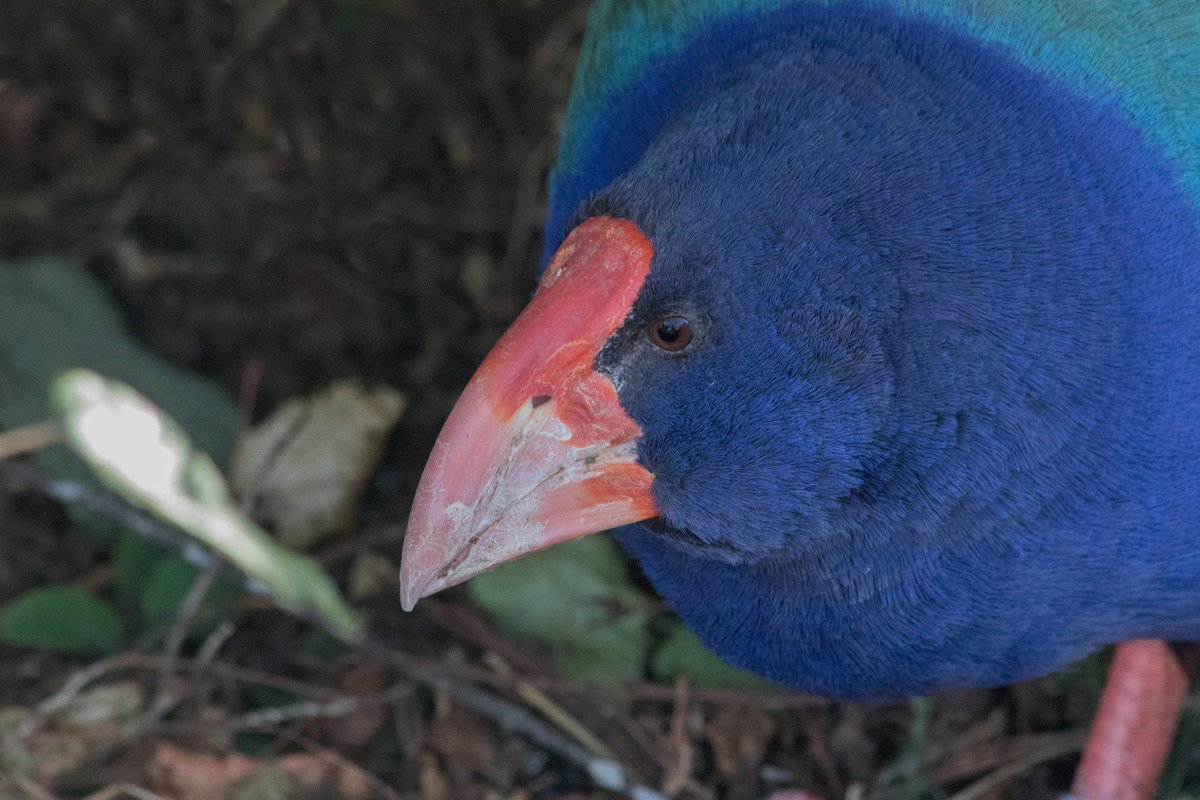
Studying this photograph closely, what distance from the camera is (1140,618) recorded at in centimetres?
176

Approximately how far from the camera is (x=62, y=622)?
2.32 metres

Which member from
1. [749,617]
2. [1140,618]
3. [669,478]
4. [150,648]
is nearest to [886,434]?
[669,478]

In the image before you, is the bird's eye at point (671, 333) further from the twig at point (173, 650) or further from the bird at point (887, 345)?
the twig at point (173, 650)

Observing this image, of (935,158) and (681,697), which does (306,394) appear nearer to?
(681,697)

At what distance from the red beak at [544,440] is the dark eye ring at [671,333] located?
0.13 feet

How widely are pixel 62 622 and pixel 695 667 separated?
3.84ft

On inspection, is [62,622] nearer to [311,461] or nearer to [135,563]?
[135,563]

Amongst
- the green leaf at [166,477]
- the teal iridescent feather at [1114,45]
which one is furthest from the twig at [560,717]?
the teal iridescent feather at [1114,45]

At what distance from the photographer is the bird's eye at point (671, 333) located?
1430mm

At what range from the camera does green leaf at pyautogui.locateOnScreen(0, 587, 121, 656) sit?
229 cm

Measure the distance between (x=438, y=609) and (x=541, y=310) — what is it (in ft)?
3.54

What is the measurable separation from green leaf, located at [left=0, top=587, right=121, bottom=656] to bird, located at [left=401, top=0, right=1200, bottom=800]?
3.50ft

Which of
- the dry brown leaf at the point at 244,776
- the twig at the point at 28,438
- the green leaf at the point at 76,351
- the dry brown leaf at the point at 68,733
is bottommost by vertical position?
the dry brown leaf at the point at 244,776

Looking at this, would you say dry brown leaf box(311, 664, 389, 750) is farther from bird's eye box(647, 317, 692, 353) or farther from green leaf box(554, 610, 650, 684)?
bird's eye box(647, 317, 692, 353)
